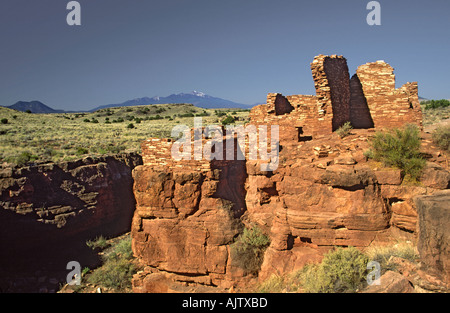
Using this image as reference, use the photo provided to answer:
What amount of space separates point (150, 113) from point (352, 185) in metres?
59.1

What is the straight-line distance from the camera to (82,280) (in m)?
13.2

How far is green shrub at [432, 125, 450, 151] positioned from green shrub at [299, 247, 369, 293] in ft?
13.1

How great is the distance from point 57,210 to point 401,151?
1575cm

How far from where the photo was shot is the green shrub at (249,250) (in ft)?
26.9

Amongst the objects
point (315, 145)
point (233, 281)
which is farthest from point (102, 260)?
point (315, 145)

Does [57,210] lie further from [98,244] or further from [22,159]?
[22,159]

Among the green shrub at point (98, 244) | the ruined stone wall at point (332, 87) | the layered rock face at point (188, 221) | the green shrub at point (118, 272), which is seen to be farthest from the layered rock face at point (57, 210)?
the ruined stone wall at point (332, 87)

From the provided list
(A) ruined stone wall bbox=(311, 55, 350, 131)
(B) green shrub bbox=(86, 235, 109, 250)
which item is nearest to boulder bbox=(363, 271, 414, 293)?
(A) ruined stone wall bbox=(311, 55, 350, 131)

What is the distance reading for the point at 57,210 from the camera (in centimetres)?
1536

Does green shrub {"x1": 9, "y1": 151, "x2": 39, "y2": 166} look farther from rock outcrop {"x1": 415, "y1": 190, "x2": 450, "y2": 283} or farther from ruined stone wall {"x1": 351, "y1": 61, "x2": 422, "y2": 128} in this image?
rock outcrop {"x1": 415, "y1": 190, "x2": 450, "y2": 283}

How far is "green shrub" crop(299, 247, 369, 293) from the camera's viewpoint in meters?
6.23

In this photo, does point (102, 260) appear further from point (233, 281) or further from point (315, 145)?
point (315, 145)

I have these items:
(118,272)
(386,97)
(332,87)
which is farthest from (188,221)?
(386,97)

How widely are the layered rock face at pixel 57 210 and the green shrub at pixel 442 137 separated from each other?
631 inches
